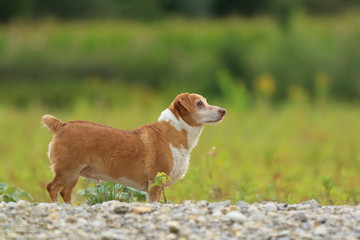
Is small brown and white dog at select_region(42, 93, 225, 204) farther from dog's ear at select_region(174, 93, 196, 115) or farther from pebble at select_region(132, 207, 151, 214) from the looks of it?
pebble at select_region(132, 207, 151, 214)

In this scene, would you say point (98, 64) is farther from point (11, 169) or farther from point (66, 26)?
point (11, 169)

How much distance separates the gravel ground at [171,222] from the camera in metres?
4.48

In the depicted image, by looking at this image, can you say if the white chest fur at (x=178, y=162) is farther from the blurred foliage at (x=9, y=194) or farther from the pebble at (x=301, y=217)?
the blurred foliage at (x=9, y=194)

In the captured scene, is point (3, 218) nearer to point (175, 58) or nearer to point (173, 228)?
point (173, 228)

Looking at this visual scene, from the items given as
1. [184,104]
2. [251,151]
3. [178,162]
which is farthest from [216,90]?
[178,162]

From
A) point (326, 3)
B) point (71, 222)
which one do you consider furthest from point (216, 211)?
point (326, 3)

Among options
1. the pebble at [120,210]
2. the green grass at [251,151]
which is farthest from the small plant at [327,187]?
the pebble at [120,210]

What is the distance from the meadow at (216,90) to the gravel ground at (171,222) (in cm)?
173

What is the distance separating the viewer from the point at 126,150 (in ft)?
18.2

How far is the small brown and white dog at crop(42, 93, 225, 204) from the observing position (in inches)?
214

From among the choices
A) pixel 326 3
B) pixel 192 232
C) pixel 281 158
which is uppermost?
pixel 326 3

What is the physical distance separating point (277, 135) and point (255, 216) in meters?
8.94

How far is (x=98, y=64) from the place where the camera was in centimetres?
2131

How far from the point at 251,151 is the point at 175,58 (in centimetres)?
933
